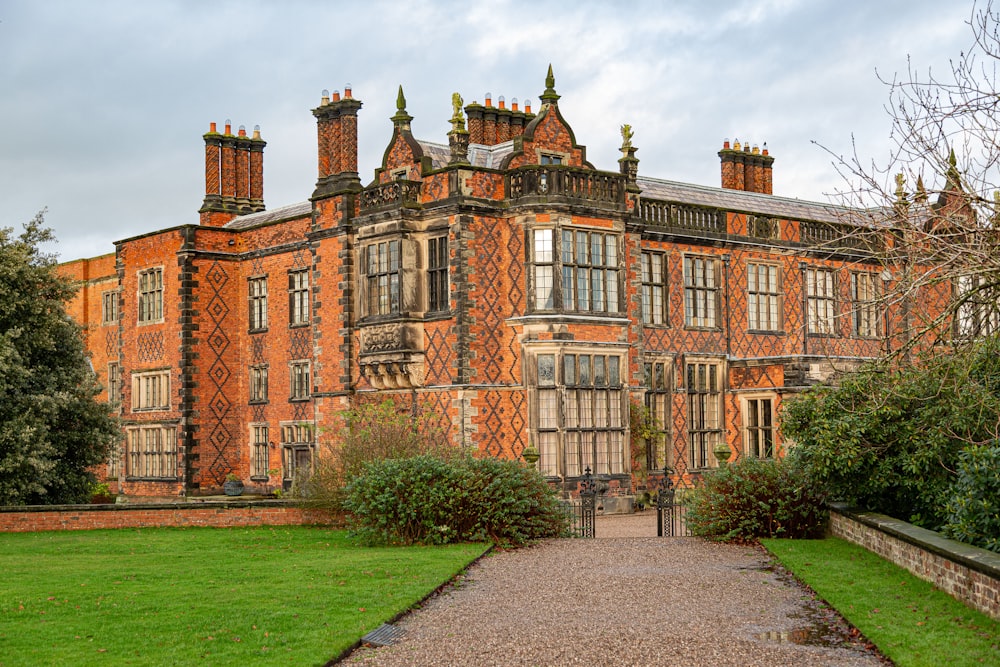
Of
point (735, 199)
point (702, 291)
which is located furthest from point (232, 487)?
point (735, 199)

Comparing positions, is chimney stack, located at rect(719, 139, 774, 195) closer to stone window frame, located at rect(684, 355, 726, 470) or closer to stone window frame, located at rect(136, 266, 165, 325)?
stone window frame, located at rect(684, 355, 726, 470)

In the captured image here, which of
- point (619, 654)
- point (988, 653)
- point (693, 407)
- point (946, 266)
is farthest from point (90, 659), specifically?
point (693, 407)

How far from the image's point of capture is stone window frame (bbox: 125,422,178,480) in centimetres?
3528

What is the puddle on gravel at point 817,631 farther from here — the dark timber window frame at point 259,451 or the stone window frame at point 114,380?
the stone window frame at point 114,380

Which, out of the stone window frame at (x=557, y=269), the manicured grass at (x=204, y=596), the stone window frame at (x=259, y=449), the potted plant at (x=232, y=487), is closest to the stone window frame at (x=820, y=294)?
the stone window frame at (x=557, y=269)

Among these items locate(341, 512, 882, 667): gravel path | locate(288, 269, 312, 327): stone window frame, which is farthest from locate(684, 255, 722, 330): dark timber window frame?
locate(341, 512, 882, 667): gravel path

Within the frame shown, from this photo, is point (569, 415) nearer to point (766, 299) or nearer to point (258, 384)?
point (766, 299)

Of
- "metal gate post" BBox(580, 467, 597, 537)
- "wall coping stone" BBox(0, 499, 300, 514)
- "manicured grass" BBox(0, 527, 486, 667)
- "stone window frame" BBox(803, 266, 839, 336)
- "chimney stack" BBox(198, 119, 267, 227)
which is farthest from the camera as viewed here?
"chimney stack" BBox(198, 119, 267, 227)

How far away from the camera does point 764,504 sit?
20.0 m

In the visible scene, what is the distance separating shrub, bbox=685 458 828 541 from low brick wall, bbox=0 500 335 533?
335 inches

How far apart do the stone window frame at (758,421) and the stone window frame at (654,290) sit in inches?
125

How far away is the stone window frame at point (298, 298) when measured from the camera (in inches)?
1335

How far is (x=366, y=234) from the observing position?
29.7 metres

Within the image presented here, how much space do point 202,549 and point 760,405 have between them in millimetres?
17135
